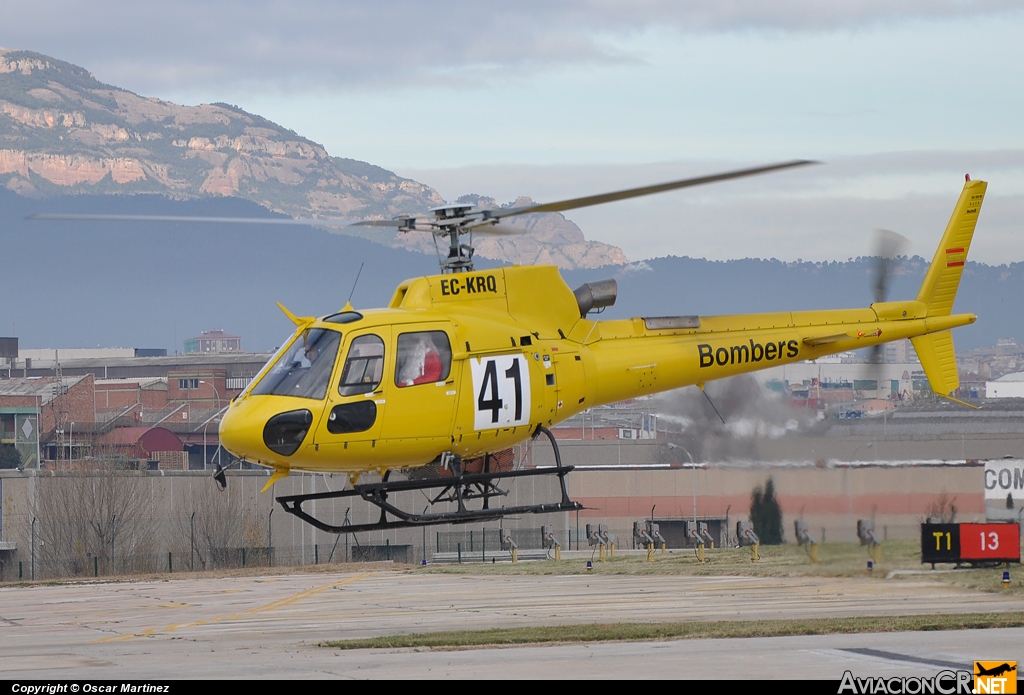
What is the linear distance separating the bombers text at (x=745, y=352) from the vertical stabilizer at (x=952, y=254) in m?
3.55

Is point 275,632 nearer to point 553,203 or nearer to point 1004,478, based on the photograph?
point 553,203

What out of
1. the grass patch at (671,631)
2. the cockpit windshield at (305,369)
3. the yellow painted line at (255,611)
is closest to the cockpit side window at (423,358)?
the cockpit windshield at (305,369)

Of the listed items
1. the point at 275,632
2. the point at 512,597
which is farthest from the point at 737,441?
the point at 275,632

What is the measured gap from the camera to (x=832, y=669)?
52.0ft

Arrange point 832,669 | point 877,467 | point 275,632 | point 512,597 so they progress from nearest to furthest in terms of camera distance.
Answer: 1. point 832,669
2. point 275,632
3. point 512,597
4. point 877,467

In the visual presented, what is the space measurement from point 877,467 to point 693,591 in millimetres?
6138

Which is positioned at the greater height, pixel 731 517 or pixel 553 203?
pixel 553 203

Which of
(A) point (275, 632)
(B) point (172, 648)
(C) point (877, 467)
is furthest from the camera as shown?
(C) point (877, 467)

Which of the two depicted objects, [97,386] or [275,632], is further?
[97,386]

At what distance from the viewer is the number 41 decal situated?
1888 cm

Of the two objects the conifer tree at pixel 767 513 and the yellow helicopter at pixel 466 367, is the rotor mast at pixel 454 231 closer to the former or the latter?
the yellow helicopter at pixel 466 367

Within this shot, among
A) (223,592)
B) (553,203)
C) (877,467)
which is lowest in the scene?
(223,592)

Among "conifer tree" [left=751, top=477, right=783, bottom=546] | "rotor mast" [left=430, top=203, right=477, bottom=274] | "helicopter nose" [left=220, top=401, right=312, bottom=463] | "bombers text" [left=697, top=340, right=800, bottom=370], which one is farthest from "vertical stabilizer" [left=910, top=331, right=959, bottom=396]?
"helicopter nose" [left=220, top=401, right=312, bottom=463]

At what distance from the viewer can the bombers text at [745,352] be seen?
2150 centimetres
